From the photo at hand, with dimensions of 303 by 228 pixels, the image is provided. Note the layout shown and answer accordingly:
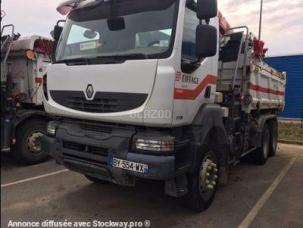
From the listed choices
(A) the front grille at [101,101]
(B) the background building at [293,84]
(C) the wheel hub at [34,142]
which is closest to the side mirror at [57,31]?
(A) the front grille at [101,101]

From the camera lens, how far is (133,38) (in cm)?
408

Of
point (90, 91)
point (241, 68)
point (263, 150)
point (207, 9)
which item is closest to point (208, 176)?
point (90, 91)

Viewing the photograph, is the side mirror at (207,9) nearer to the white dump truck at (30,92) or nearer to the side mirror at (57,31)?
the side mirror at (57,31)

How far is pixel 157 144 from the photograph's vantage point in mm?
3758

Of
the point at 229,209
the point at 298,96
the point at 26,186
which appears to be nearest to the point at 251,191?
the point at 229,209

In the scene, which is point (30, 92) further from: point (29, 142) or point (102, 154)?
point (102, 154)

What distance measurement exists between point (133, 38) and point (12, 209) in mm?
2512

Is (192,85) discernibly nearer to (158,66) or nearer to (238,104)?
(158,66)

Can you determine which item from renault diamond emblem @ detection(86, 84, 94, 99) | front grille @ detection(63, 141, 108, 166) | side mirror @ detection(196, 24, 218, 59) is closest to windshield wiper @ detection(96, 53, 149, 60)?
renault diamond emblem @ detection(86, 84, 94, 99)

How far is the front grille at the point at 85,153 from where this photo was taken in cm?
406

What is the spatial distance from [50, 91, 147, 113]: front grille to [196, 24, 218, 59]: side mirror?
79cm

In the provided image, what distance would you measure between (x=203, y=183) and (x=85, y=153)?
1456mm

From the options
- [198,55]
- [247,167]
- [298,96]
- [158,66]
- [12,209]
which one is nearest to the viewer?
[158,66]

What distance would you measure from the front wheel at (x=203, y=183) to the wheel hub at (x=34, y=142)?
11.5 feet
